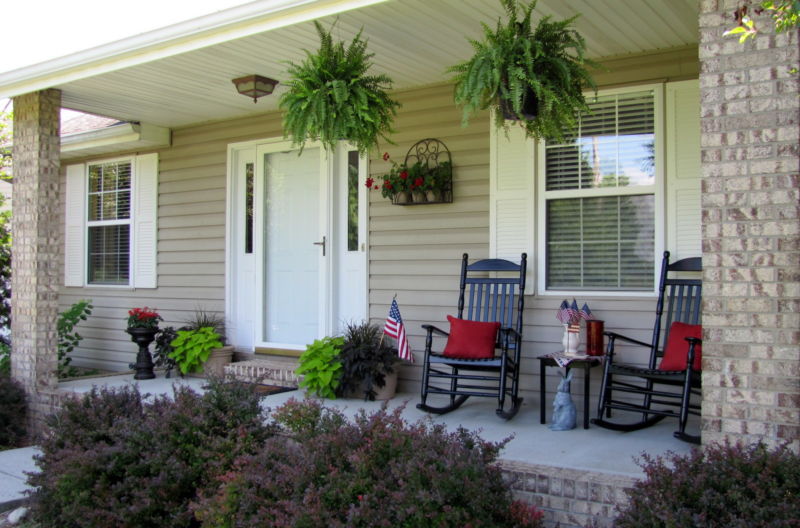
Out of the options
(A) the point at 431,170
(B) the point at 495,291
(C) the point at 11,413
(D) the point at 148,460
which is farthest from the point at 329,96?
(C) the point at 11,413

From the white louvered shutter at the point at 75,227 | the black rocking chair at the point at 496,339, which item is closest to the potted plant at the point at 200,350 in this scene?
the black rocking chair at the point at 496,339

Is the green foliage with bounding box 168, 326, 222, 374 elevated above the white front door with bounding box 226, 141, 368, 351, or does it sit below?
below

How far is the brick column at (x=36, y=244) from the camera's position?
5.63 m

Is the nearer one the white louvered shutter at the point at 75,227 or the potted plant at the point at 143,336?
the potted plant at the point at 143,336

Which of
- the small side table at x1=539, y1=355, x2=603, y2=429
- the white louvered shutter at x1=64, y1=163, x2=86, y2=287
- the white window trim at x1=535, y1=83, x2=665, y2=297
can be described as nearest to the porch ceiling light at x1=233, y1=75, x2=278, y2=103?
the white window trim at x1=535, y1=83, x2=665, y2=297

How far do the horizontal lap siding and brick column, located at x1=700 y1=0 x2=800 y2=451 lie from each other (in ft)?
13.6

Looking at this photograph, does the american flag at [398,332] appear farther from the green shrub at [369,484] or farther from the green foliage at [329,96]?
the green shrub at [369,484]

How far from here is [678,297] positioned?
441 cm

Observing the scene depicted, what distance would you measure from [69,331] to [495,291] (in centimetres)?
456

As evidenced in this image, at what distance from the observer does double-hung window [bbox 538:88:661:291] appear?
4.67m

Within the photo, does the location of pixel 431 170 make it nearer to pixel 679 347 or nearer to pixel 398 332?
pixel 398 332

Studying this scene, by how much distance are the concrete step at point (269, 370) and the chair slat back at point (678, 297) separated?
8.64 ft

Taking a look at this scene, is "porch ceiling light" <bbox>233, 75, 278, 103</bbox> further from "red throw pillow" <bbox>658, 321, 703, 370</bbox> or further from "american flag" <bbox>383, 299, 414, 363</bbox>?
"red throw pillow" <bbox>658, 321, 703, 370</bbox>

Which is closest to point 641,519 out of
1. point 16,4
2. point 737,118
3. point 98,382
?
point 737,118
